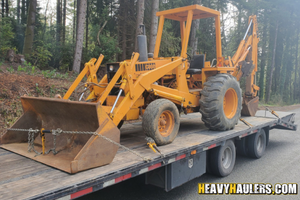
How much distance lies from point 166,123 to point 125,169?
1.84m

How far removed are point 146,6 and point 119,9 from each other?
201cm

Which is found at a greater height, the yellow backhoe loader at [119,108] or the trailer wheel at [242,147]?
the yellow backhoe loader at [119,108]

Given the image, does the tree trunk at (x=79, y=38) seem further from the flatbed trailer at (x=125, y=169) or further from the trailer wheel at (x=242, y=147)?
the trailer wheel at (x=242, y=147)

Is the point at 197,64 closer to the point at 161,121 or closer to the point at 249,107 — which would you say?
the point at 249,107

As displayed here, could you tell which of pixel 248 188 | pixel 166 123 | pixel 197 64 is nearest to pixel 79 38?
pixel 197 64

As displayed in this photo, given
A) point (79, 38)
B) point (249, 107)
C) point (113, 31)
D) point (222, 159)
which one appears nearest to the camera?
point (222, 159)

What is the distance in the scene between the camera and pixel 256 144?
6.82m

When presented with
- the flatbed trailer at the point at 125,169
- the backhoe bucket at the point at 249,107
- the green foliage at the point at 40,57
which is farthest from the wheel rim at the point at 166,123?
the green foliage at the point at 40,57

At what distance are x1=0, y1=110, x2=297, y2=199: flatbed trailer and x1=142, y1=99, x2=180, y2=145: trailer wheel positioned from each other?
17 centimetres

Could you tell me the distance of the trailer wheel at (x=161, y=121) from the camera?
459 centimetres

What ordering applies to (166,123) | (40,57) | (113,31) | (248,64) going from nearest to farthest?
(166,123), (248,64), (40,57), (113,31)

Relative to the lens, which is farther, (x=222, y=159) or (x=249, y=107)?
(x=249, y=107)

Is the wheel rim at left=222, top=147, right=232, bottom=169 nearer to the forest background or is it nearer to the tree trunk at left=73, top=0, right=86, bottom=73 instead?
the forest background

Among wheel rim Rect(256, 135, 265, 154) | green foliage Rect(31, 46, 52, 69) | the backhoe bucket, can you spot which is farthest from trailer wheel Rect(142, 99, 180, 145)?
green foliage Rect(31, 46, 52, 69)
